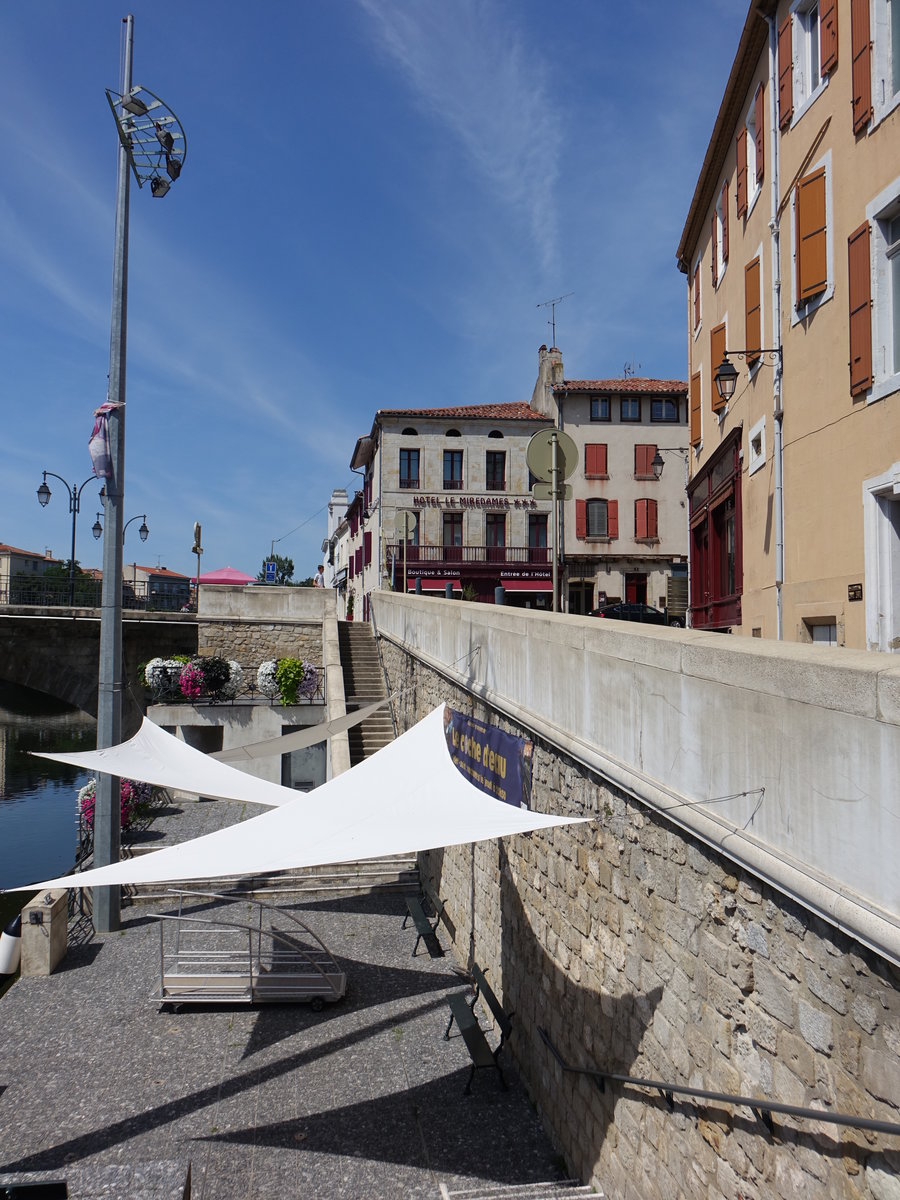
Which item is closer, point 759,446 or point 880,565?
point 880,565

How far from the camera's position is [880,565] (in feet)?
25.8

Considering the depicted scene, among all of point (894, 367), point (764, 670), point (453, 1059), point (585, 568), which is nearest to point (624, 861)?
point (764, 670)

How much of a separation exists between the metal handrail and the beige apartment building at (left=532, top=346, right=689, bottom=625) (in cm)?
3103

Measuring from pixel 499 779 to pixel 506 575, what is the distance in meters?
29.5

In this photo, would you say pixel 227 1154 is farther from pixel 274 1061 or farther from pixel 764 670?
pixel 764 670

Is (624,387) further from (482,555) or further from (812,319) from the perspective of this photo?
(812,319)

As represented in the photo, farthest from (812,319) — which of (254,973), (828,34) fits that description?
(254,973)

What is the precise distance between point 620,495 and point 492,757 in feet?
96.4

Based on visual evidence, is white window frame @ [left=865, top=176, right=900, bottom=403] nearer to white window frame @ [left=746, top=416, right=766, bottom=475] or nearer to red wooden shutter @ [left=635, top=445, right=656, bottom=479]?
white window frame @ [left=746, top=416, right=766, bottom=475]

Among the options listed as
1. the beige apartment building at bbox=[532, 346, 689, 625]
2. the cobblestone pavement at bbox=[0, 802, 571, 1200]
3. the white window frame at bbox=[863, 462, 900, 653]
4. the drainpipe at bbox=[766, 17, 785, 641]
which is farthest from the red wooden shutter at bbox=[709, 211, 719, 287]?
the beige apartment building at bbox=[532, 346, 689, 625]

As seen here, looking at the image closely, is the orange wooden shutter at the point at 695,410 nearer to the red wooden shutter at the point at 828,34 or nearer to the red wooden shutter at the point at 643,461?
the red wooden shutter at the point at 828,34

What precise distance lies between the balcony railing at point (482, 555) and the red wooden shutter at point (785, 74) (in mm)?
26754

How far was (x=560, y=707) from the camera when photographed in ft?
19.0

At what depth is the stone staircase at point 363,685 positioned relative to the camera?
1501 cm
